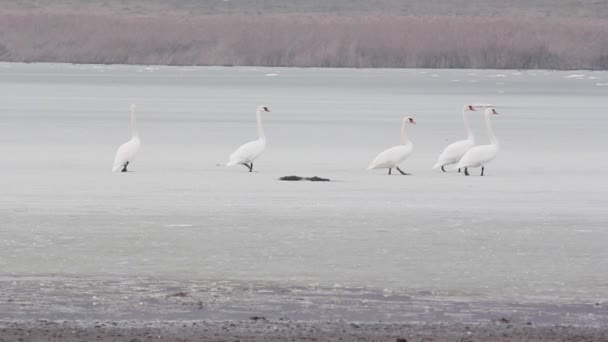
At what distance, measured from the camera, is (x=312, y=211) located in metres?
11.9

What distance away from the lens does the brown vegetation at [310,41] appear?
85.8 m

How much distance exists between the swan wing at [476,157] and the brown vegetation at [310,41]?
2615 inches

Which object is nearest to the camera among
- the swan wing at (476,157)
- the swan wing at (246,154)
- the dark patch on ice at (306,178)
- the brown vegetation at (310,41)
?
the dark patch on ice at (306,178)

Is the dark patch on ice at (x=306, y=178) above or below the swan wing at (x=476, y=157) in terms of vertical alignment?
below

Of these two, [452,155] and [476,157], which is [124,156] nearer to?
[452,155]

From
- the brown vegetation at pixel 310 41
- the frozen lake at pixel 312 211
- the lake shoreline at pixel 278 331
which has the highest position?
the brown vegetation at pixel 310 41

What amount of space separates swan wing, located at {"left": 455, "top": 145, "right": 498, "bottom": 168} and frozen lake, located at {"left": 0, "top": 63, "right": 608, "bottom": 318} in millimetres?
152

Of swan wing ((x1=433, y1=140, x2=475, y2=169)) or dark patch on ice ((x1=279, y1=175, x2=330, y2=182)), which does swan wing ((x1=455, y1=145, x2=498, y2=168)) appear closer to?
swan wing ((x1=433, y1=140, x2=475, y2=169))

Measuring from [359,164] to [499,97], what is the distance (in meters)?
23.6

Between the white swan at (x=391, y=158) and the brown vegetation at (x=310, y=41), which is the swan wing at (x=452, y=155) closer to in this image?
the white swan at (x=391, y=158)

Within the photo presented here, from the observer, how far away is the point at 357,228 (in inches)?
428

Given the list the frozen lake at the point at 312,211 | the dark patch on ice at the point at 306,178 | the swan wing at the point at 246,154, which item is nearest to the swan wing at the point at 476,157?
the frozen lake at the point at 312,211

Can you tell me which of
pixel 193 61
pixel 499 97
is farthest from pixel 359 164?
pixel 193 61

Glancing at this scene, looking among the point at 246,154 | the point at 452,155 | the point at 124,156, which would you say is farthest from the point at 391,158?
the point at 124,156
